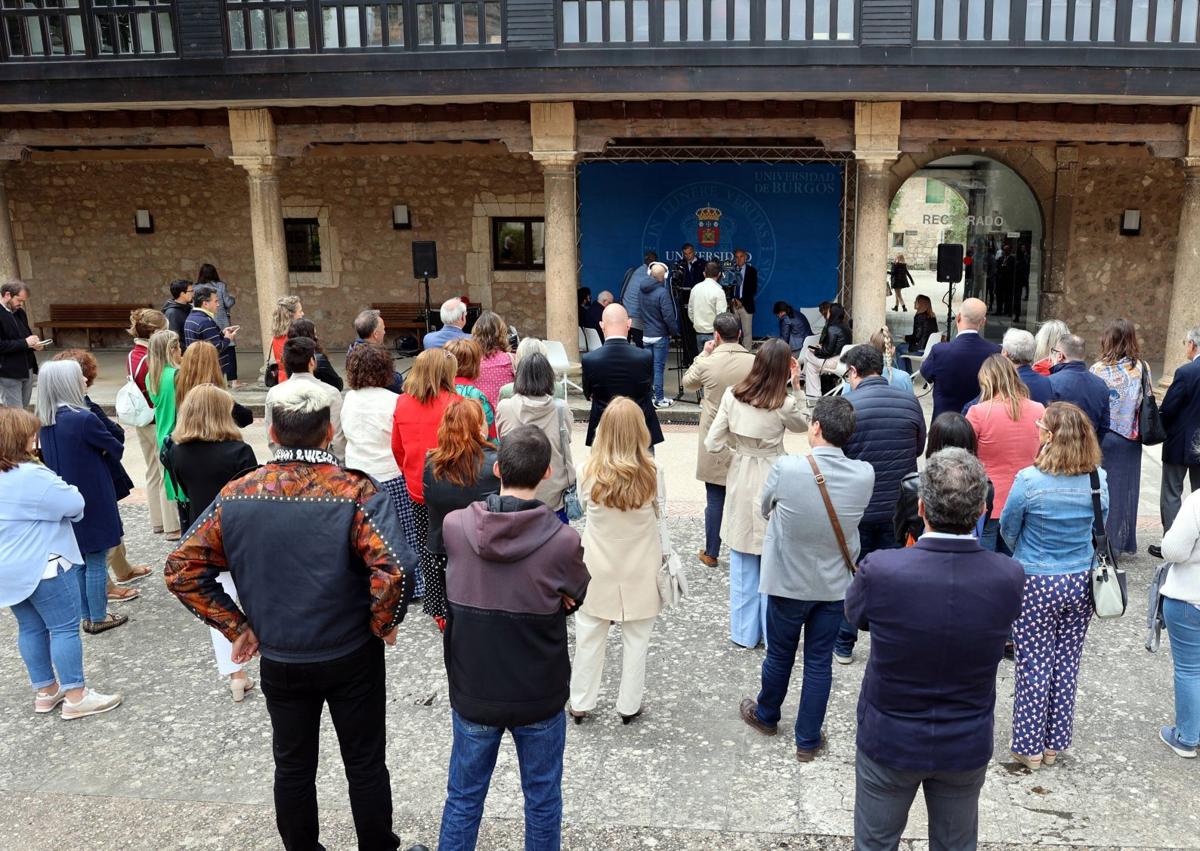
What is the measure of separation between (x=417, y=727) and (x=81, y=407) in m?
2.41

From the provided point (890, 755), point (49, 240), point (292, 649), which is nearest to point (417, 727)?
point (292, 649)

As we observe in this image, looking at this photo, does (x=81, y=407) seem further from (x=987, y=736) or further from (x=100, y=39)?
(x=100, y=39)

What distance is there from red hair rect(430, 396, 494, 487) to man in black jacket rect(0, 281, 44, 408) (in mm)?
5532

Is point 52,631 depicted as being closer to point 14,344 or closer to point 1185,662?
point 14,344

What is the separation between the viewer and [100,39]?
11062mm

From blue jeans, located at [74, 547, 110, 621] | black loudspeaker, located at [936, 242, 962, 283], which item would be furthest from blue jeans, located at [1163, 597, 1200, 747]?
black loudspeaker, located at [936, 242, 962, 283]

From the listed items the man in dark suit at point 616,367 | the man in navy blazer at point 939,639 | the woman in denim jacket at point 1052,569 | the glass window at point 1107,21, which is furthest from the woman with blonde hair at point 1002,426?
the glass window at point 1107,21

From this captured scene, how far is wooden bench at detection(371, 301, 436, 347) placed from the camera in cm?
1479

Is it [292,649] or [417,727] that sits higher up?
[292,649]

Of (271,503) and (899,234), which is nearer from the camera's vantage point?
(271,503)

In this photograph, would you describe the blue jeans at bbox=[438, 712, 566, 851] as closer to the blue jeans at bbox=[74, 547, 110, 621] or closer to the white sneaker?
the white sneaker

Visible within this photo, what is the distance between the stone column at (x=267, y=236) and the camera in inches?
465

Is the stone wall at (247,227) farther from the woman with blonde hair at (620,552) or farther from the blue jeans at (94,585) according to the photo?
the woman with blonde hair at (620,552)

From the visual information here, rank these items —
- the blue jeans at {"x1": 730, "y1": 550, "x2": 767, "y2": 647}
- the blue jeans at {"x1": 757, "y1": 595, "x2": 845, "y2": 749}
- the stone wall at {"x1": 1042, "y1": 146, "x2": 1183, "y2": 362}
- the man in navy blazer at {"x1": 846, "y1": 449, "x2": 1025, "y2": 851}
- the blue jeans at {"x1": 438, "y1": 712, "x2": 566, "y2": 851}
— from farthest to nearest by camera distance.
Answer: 1. the stone wall at {"x1": 1042, "y1": 146, "x2": 1183, "y2": 362}
2. the blue jeans at {"x1": 730, "y1": 550, "x2": 767, "y2": 647}
3. the blue jeans at {"x1": 757, "y1": 595, "x2": 845, "y2": 749}
4. the blue jeans at {"x1": 438, "y1": 712, "x2": 566, "y2": 851}
5. the man in navy blazer at {"x1": 846, "y1": 449, "x2": 1025, "y2": 851}
